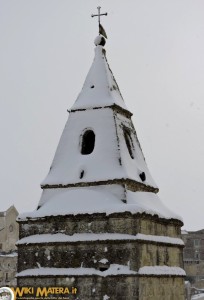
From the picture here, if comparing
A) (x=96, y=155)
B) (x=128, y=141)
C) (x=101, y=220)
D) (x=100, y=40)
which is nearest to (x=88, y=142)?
(x=96, y=155)

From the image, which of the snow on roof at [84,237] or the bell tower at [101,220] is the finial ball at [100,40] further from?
the snow on roof at [84,237]

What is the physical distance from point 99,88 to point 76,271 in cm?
608

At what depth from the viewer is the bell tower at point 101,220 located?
47.3 ft

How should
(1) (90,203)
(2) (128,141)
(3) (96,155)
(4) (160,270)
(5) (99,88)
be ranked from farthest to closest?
(5) (99,88) < (2) (128,141) < (3) (96,155) < (4) (160,270) < (1) (90,203)

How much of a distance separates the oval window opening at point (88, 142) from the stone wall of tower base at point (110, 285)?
407 centimetres

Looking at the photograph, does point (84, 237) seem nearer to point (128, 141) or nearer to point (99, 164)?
point (99, 164)

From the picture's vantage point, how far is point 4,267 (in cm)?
4800

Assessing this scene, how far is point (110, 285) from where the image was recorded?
1429 cm

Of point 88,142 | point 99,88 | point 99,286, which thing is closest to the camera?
point 99,286

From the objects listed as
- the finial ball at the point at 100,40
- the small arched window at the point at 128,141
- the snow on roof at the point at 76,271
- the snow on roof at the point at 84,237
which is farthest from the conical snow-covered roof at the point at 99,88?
the snow on roof at the point at 76,271

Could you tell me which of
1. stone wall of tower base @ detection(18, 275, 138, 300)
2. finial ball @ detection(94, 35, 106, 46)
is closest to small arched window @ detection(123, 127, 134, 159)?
finial ball @ detection(94, 35, 106, 46)

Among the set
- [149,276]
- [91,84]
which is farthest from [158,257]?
[91,84]

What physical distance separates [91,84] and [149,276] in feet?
21.9

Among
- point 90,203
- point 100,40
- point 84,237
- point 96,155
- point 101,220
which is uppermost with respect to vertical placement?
point 100,40
